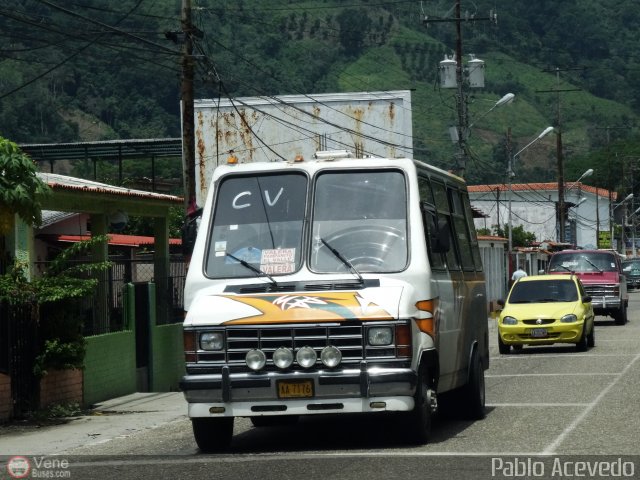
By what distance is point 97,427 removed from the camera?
1605 cm

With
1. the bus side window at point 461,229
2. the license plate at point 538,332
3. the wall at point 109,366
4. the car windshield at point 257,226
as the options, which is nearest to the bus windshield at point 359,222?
the car windshield at point 257,226

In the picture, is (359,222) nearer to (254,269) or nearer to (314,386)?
(254,269)

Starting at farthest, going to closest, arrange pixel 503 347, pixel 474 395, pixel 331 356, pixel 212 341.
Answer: pixel 503 347 < pixel 474 395 < pixel 212 341 < pixel 331 356

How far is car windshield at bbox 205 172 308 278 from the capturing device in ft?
42.5

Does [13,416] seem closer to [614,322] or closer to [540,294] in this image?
[540,294]

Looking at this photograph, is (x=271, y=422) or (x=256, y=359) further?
(x=271, y=422)

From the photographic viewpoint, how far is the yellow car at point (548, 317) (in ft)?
87.9

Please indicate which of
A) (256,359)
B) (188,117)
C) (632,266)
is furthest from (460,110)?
(632,266)

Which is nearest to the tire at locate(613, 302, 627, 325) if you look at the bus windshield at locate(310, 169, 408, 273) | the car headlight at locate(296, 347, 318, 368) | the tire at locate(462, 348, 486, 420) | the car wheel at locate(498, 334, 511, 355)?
the car wheel at locate(498, 334, 511, 355)

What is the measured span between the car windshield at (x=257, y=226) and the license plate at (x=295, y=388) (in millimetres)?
1284

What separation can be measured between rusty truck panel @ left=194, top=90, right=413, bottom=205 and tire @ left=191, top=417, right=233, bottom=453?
3870cm

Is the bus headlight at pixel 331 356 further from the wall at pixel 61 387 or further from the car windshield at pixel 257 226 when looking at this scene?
the wall at pixel 61 387

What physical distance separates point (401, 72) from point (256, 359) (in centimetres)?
12827

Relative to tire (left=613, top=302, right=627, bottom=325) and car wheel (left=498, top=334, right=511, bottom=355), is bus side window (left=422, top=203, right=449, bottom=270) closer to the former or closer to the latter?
car wheel (left=498, top=334, right=511, bottom=355)
